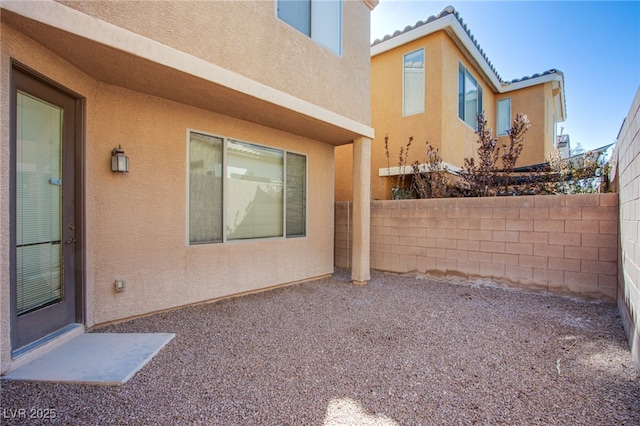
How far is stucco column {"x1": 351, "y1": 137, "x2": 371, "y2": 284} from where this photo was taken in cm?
700

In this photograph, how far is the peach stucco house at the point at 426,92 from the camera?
9.30 m

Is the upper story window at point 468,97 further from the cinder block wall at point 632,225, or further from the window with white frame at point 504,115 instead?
the cinder block wall at point 632,225

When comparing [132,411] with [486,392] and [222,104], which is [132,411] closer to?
[486,392]

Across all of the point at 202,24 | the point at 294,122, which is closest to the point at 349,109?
the point at 294,122

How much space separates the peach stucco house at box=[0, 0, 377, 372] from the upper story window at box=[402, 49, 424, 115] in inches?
133

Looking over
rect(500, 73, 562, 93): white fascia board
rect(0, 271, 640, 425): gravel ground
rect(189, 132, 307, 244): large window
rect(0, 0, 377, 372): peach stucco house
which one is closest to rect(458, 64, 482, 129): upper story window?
rect(500, 73, 562, 93): white fascia board

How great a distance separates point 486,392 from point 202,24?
5398mm

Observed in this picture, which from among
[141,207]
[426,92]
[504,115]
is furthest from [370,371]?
[504,115]

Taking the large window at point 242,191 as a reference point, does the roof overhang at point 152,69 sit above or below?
above

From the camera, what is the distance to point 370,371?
324 cm

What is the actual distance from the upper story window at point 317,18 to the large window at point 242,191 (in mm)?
2322

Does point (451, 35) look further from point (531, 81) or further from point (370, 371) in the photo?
point (370, 371)

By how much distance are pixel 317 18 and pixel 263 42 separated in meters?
1.82

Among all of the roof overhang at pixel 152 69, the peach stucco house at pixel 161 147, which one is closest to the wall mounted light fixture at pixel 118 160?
the peach stucco house at pixel 161 147
